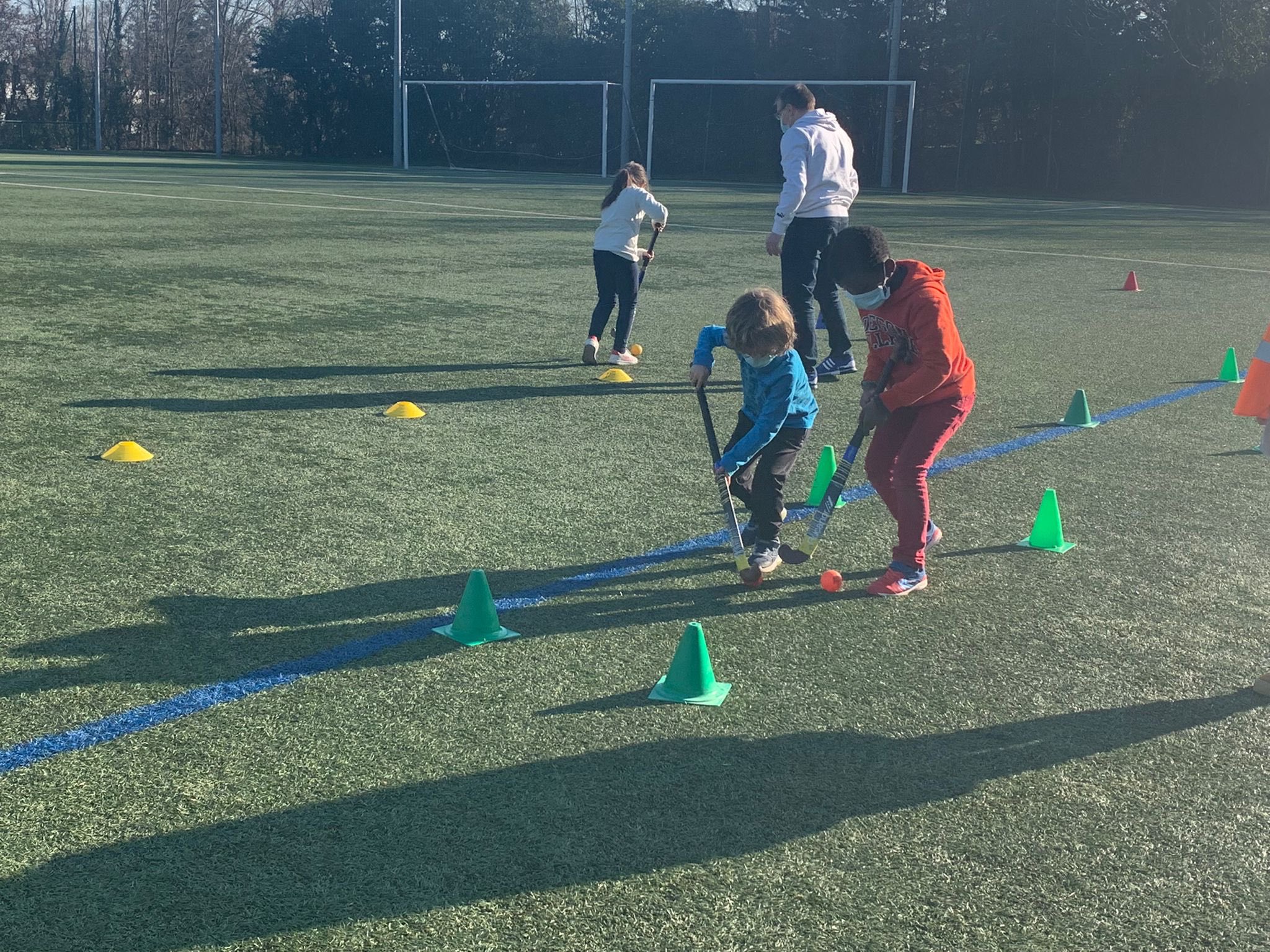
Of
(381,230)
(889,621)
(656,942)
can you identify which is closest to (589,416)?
(889,621)

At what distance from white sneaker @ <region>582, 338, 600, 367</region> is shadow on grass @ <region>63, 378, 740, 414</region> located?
470 mm

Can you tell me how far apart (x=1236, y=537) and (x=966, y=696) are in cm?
218

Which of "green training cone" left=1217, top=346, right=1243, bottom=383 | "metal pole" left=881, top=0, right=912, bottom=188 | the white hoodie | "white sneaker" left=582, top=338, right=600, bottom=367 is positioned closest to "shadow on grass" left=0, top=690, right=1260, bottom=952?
the white hoodie

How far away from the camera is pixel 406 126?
136 feet

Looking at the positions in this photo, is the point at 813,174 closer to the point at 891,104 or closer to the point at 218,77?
the point at 891,104

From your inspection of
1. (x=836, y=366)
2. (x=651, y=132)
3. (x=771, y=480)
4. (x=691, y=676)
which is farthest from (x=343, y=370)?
(x=651, y=132)

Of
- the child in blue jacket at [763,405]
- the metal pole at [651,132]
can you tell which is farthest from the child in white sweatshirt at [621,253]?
the metal pole at [651,132]

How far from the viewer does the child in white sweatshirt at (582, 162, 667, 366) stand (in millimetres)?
8562

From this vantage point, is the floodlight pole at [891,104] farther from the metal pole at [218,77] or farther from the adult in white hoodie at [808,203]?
the adult in white hoodie at [808,203]

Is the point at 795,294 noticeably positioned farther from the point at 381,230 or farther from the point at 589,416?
the point at 381,230

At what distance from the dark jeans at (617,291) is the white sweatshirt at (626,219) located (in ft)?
0.20

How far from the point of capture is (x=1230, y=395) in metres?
8.32

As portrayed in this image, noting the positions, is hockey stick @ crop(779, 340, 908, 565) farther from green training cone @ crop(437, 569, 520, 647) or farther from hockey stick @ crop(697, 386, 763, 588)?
green training cone @ crop(437, 569, 520, 647)

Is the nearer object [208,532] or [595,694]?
[595,694]
